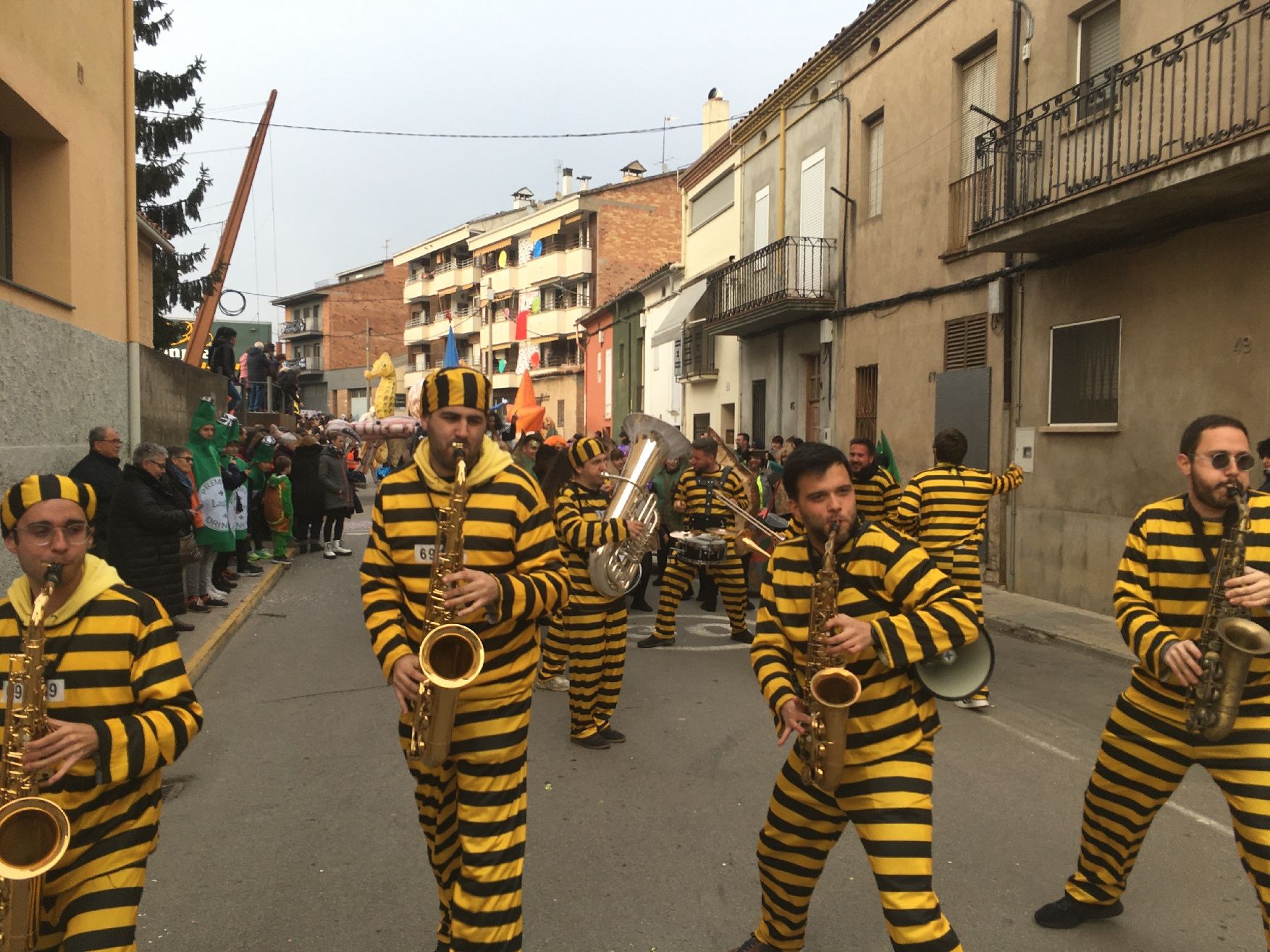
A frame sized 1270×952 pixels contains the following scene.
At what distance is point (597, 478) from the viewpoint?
622 cm

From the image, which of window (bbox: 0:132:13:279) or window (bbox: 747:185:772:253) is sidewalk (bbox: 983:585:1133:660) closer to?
window (bbox: 0:132:13:279)

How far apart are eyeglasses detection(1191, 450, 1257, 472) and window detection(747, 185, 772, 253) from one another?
18.0 metres

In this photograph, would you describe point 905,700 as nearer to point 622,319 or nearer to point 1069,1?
point 1069,1

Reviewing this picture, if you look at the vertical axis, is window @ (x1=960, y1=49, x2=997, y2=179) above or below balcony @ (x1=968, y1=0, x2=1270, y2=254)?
above

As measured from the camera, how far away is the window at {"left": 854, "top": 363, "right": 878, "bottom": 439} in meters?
16.4

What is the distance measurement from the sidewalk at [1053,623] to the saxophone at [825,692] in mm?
6605

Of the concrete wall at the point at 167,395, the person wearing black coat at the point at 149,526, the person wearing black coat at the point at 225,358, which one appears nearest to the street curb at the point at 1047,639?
the person wearing black coat at the point at 149,526

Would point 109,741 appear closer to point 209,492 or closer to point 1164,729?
point 1164,729

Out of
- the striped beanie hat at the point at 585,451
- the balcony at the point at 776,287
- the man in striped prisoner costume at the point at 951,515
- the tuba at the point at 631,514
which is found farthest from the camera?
the balcony at the point at 776,287

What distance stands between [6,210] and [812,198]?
1334 cm

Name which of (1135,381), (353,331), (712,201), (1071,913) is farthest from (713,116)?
(353,331)

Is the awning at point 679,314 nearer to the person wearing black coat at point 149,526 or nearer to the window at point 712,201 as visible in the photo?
the window at point 712,201

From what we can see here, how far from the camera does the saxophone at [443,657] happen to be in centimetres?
285

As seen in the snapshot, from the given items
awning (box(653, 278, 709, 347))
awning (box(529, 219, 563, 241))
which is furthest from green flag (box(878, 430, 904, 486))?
awning (box(529, 219, 563, 241))
